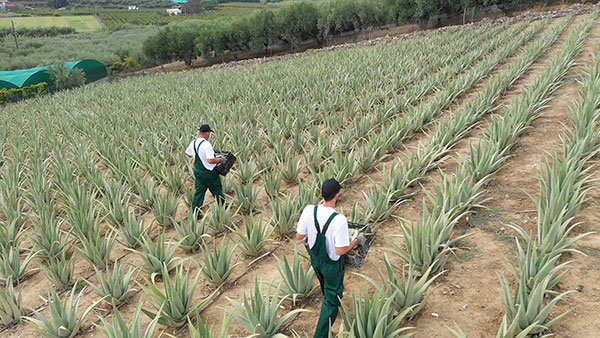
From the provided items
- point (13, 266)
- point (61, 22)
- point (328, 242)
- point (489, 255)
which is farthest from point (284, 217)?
point (61, 22)

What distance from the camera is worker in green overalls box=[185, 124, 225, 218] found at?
4.59 m

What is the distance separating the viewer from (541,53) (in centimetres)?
1192

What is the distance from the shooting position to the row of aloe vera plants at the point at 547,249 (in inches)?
99.7

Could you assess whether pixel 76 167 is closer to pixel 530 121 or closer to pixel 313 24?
pixel 530 121

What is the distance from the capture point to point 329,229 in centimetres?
256

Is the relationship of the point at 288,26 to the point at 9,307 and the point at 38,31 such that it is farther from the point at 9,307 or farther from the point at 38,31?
the point at 38,31

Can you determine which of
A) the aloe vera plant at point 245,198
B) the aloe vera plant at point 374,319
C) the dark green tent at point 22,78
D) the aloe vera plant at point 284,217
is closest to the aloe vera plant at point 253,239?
the aloe vera plant at point 284,217

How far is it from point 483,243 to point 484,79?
8.23 metres

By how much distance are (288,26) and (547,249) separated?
43222 millimetres

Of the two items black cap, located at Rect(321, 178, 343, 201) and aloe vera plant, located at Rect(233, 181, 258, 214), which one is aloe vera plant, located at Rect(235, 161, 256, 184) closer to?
aloe vera plant, located at Rect(233, 181, 258, 214)

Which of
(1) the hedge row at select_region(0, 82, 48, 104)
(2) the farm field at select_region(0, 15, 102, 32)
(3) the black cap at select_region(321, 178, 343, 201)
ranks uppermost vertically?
(2) the farm field at select_region(0, 15, 102, 32)

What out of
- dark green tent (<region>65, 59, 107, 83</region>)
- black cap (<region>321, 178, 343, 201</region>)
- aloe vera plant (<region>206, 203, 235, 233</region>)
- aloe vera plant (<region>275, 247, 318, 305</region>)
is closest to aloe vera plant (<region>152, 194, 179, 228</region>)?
aloe vera plant (<region>206, 203, 235, 233</region>)

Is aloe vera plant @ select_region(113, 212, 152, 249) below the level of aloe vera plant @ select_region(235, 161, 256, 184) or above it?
below

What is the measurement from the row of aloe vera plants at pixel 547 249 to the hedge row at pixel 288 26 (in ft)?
112
